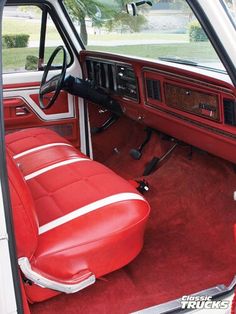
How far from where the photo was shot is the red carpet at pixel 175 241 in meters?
1.52

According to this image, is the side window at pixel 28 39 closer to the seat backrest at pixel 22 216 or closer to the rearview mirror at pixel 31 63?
the rearview mirror at pixel 31 63

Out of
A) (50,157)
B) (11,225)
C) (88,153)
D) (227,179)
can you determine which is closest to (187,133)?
(227,179)

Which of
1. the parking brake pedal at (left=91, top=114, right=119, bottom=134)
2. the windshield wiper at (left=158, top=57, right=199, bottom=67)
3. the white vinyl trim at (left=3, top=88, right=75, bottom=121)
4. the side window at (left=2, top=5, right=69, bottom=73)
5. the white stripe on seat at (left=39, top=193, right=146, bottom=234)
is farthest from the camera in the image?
the parking brake pedal at (left=91, top=114, right=119, bottom=134)

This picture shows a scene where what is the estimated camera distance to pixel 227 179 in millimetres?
2357

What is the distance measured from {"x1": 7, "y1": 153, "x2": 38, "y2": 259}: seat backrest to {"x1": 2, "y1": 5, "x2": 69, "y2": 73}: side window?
164 centimetres

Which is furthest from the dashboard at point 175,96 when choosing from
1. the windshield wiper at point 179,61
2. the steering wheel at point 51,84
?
the steering wheel at point 51,84

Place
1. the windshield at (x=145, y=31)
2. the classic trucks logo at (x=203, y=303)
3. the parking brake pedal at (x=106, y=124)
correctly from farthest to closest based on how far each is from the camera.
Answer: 1. the parking brake pedal at (x=106, y=124)
2. the windshield at (x=145, y=31)
3. the classic trucks logo at (x=203, y=303)

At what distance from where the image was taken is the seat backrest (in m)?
1.21

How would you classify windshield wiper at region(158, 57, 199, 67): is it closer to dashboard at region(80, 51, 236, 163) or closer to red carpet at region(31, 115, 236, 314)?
dashboard at region(80, 51, 236, 163)

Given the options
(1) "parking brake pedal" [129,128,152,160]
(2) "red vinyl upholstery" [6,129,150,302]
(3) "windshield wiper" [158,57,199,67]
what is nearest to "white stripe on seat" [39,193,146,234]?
(2) "red vinyl upholstery" [6,129,150,302]

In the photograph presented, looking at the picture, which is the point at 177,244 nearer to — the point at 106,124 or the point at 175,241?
the point at 175,241

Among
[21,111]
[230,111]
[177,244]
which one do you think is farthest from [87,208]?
[21,111]

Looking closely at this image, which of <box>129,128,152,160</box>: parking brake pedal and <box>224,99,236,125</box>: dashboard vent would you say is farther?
<box>129,128,152,160</box>: parking brake pedal

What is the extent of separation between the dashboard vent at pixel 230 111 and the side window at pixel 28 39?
152 centimetres
